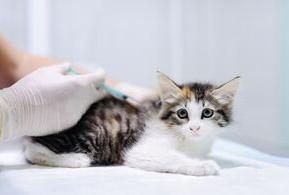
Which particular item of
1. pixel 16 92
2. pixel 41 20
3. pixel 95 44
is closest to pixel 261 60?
pixel 16 92

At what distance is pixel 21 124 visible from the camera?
3.74ft

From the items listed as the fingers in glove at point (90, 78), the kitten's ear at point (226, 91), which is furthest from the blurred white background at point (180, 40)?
the fingers in glove at point (90, 78)

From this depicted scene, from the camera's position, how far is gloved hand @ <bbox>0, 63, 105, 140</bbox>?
3.67 feet

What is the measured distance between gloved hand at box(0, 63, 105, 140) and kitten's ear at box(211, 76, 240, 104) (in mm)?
Result: 405

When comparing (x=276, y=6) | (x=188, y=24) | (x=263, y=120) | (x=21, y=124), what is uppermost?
(x=276, y=6)

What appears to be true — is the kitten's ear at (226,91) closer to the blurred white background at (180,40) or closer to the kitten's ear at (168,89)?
the kitten's ear at (168,89)

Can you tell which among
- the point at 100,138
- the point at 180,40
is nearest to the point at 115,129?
the point at 100,138

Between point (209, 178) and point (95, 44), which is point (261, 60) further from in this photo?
point (95, 44)

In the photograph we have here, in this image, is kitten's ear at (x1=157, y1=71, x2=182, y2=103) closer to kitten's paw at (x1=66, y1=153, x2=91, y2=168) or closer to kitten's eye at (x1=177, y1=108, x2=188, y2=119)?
kitten's eye at (x1=177, y1=108, x2=188, y2=119)

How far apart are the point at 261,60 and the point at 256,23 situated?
153 millimetres

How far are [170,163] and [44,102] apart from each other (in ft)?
1.31

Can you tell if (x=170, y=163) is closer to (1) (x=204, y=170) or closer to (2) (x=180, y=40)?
(1) (x=204, y=170)

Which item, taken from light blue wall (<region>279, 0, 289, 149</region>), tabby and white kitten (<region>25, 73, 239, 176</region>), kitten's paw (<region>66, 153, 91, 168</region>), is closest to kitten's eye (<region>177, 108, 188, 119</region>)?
tabby and white kitten (<region>25, 73, 239, 176</region>)

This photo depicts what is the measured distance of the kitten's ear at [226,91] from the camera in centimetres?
118
